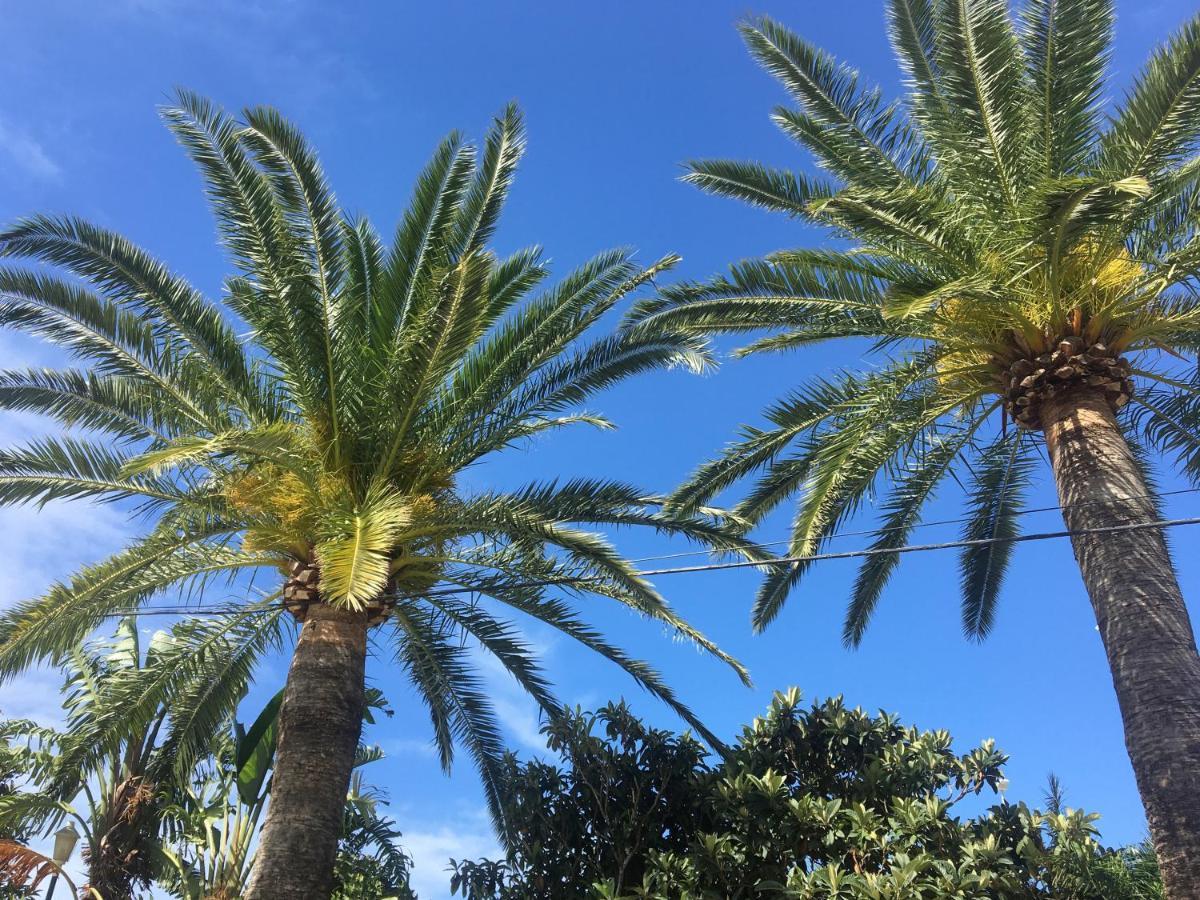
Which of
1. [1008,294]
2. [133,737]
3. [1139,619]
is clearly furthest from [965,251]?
[133,737]

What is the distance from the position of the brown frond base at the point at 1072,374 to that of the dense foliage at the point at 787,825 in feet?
12.4

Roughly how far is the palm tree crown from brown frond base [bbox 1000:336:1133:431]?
0.7 inches

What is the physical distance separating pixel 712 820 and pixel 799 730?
4.75 feet

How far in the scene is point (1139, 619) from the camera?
812 centimetres

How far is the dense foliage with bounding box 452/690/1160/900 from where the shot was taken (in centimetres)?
941

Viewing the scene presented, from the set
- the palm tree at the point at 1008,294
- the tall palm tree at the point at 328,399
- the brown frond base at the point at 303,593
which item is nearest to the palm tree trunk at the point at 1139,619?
the palm tree at the point at 1008,294

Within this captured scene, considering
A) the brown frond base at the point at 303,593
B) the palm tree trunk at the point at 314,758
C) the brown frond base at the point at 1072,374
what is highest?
the brown frond base at the point at 1072,374

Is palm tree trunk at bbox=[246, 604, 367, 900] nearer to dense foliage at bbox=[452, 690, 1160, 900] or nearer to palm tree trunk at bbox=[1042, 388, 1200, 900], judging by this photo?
dense foliage at bbox=[452, 690, 1160, 900]

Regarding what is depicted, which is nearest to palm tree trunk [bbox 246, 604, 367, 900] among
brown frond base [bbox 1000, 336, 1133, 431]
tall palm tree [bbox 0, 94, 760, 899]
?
tall palm tree [bbox 0, 94, 760, 899]

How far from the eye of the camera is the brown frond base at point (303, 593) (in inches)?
387

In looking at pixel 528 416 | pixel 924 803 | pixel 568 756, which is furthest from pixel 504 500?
pixel 924 803

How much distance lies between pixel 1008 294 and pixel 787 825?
538 centimetres

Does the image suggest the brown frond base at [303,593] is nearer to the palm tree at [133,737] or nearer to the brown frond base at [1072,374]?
the palm tree at [133,737]

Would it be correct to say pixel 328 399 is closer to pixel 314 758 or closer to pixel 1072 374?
pixel 314 758
